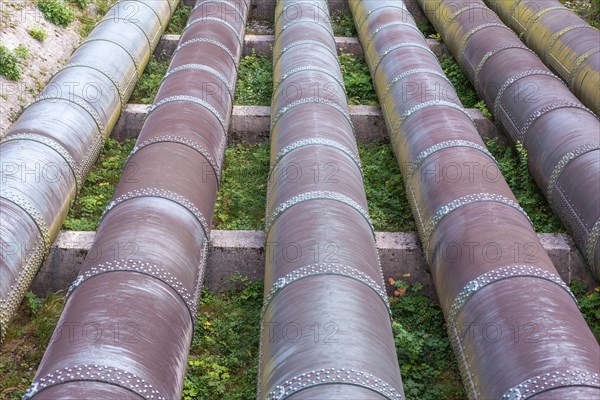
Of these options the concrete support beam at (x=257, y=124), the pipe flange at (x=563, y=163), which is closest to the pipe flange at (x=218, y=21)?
the concrete support beam at (x=257, y=124)

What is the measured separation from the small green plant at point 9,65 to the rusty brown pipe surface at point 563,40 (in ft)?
37.3

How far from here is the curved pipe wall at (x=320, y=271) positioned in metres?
5.95

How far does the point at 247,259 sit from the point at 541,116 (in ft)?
18.4

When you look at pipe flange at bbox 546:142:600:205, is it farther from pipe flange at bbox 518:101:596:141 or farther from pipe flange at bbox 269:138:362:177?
pipe flange at bbox 269:138:362:177

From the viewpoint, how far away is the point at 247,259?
388 inches

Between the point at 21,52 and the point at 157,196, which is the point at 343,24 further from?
the point at 157,196

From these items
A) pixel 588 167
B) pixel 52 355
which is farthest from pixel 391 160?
pixel 52 355

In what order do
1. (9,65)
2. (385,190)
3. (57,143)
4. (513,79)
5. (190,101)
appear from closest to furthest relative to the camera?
(57,143), (190,101), (385,190), (513,79), (9,65)

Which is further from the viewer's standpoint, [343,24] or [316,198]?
[343,24]

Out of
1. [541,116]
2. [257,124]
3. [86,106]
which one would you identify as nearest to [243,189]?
[257,124]

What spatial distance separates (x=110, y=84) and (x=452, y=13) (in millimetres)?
8579

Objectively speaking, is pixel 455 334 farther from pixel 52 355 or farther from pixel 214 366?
pixel 52 355

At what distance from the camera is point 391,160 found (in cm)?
1276

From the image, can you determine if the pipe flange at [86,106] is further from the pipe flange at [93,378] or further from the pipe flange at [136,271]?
the pipe flange at [93,378]
